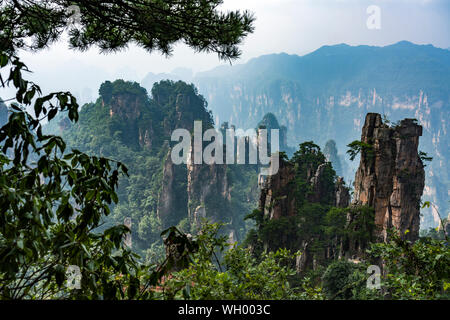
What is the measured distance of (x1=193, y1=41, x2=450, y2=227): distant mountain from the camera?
82000 millimetres

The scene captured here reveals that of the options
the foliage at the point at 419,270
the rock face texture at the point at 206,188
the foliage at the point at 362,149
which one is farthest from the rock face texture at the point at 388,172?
the rock face texture at the point at 206,188

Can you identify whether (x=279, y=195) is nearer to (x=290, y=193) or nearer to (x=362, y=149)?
(x=290, y=193)

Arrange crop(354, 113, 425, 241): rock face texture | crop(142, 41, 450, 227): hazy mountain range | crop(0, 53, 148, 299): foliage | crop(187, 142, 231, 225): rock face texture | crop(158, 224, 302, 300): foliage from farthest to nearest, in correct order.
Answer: crop(142, 41, 450, 227): hazy mountain range
crop(187, 142, 231, 225): rock face texture
crop(354, 113, 425, 241): rock face texture
crop(158, 224, 302, 300): foliage
crop(0, 53, 148, 299): foliage

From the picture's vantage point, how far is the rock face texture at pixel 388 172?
10000 millimetres

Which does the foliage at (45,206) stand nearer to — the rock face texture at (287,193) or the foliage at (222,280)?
the foliage at (222,280)

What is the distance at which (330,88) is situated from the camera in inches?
3716

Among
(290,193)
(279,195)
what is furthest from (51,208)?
(290,193)

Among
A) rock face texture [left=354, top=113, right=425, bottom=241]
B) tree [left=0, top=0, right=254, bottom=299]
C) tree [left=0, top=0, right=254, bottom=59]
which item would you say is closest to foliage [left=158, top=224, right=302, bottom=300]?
tree [left=0, top=0, right=254, bottom=299]

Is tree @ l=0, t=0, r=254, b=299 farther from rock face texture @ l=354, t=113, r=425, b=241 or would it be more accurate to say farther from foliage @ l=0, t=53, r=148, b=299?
rock face texture @ l=354, t=113, r=425, b=241

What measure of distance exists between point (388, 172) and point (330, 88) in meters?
89.5

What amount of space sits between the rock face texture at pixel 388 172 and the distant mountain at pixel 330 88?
7424 cm

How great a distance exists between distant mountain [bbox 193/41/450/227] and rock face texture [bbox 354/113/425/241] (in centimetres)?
7424

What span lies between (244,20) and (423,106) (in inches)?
3423

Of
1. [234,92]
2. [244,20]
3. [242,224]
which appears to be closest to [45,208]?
[244,20]
